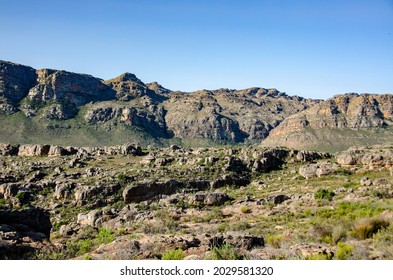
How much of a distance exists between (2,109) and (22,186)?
405 feet

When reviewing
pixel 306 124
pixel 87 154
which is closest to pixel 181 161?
pixel 87 154

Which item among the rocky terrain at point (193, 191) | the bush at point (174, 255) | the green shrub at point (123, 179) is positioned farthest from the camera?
the green shrub at point (123, 179)

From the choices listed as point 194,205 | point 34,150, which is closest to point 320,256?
point 194,205

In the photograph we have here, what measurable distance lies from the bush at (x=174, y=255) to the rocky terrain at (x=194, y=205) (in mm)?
25

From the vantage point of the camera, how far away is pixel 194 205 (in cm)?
3309

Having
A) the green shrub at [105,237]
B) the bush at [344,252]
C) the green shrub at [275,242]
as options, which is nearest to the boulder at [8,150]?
the green shrub at [105,237]

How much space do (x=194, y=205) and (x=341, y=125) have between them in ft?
440

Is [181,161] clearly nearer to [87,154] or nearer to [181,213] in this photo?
[87,154]

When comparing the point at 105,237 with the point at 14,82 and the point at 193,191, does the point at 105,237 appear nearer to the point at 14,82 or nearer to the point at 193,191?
the point at 193,191

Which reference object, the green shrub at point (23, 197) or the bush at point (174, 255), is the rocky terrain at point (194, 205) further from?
the green shrub at point (23, 197)

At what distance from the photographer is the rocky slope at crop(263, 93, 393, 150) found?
462 ft

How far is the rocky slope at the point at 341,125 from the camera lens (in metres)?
141

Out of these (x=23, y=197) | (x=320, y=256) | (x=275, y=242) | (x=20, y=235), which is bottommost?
(x=23, y=197)

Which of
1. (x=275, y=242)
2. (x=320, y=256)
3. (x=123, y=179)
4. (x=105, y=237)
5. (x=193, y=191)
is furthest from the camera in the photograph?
(x=123, y=179)
